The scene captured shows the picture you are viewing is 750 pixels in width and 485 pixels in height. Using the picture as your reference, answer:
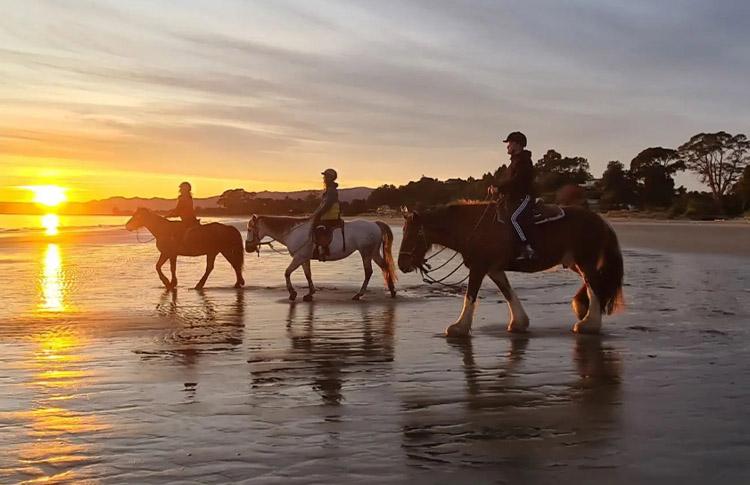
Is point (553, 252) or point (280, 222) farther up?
point (280, 222)

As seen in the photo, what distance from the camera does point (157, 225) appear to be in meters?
17.3

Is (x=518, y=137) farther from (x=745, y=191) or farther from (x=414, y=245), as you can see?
(x=745, y=191)

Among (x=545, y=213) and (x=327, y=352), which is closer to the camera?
(x=327, y=352)

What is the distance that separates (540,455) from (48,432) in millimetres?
3255

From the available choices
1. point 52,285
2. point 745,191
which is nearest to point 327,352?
point 52,285

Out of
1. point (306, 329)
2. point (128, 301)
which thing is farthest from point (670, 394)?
point (128, 301)

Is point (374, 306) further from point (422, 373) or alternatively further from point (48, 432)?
point (48, 432)

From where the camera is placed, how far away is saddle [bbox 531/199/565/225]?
400 inches

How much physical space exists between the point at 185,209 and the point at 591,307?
997 centimetres

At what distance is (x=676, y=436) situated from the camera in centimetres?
518

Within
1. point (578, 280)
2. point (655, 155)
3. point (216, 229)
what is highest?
point (655, 155)

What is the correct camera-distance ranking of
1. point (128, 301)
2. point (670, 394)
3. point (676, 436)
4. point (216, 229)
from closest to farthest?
point (676, 436), point (670, 394), point (128, 301), point (216, 229)

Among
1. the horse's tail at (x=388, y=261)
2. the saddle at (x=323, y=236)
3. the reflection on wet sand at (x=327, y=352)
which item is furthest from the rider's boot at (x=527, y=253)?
the saddle at (x=323, y=236)

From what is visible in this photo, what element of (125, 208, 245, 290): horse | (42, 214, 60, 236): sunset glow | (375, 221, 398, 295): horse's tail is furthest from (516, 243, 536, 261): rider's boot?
(42, 214, 60, 236): sunset glow
